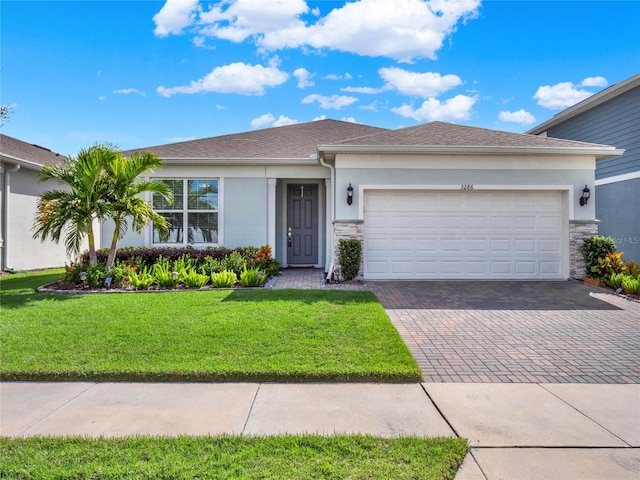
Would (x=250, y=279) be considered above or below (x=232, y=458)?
above

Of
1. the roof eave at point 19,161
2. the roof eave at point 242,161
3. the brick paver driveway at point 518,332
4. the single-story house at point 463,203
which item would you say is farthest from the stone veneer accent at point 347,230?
the roof eave at point 19,161

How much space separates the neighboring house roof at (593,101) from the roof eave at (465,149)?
3.41m

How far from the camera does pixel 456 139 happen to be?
9.53 metres

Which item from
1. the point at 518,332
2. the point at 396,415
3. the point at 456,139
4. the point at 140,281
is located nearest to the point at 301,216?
the point at 456,139

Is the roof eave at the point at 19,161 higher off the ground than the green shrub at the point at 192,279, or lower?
higher

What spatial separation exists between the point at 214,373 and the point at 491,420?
2457 mm

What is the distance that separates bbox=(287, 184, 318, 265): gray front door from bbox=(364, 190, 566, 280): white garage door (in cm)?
282

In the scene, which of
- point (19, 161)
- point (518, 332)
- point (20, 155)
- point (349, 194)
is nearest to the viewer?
point (518, 332)

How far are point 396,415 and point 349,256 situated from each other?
19.8 ft

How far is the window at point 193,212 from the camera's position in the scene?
1100 cm

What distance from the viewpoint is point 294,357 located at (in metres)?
4.04

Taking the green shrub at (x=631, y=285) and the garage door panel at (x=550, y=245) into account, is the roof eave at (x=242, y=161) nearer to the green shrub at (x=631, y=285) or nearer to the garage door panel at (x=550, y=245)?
the garage door panel at (x=550, y=245)

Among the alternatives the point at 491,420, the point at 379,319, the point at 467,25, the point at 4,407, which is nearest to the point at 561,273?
the point at 379,319

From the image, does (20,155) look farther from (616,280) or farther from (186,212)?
(616,280)
